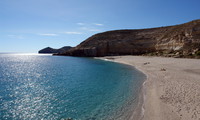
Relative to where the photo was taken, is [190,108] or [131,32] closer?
[190,108]

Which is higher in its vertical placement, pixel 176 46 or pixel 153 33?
pixel 153 33

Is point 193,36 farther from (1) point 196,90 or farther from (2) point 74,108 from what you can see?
(2) point 74,108

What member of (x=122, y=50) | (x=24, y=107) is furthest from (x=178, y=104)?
(x=122, y=50)

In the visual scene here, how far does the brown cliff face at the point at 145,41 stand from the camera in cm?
4380

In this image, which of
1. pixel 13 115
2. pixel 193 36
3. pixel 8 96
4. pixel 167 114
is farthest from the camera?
pixel 193 36

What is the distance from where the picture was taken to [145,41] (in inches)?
2522

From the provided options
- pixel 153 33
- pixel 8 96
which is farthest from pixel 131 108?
pixel 153 33

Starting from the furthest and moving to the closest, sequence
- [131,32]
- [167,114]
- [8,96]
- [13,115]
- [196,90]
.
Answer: [131,32]
[8,96]
[196,90]
[13,115]
[167,114]

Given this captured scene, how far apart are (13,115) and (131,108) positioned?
24.9ft

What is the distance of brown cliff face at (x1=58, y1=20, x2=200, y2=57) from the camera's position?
43797mm

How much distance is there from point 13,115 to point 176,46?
51.8 m

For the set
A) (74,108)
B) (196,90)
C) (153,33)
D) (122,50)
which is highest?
(153,33)

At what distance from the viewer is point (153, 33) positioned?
66.9 meters

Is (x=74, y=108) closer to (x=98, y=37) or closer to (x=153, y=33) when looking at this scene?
(x=153, y=33)
